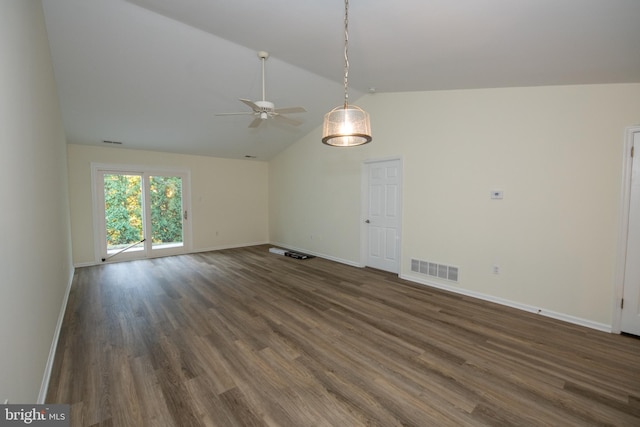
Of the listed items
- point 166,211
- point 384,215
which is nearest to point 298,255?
point 384,215

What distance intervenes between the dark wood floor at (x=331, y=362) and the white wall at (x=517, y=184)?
530mm

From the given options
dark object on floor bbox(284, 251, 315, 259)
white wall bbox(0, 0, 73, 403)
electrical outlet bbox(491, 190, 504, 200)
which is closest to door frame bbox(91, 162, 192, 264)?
dark object on floor bbox(284, 251, 315, 259)

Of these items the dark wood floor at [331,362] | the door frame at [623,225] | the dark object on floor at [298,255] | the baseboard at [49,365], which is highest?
the door frame at [623,225]

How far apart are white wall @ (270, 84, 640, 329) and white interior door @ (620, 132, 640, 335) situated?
0.35 ft

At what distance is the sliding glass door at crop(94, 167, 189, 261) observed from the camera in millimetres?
5637

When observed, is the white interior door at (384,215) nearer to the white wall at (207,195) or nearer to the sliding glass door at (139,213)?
the white wall at (207,195)

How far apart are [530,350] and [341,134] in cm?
267

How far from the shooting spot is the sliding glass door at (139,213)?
5637mm

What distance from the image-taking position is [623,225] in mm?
2742

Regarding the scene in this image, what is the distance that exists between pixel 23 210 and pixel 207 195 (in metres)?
5.45

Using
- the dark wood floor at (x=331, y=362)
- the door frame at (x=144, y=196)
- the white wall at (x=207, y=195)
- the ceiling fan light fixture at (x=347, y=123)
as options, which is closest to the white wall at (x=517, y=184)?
the dark wood floor at (x=331, y=362)

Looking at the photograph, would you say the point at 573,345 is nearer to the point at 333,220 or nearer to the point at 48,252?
the point at 333,220

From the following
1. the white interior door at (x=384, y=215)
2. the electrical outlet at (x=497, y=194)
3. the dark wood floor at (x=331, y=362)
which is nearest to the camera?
the dark wood floor at (x=331, y=362)

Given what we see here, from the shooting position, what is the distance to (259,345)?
2.55 m
